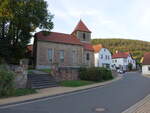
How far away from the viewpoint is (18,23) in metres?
26.0

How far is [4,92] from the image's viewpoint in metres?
13.3

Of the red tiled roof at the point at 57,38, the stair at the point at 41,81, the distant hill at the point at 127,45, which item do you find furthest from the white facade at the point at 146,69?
the distant hill at the point at 127,45

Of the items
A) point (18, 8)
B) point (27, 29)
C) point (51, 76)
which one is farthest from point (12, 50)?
point (51, 76)

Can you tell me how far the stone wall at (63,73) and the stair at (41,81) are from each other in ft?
2.98

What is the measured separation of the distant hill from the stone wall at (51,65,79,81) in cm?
9199

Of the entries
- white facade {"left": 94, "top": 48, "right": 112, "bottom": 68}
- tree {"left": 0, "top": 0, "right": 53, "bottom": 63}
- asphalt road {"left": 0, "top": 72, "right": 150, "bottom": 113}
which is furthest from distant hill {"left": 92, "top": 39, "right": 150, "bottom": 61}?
asphalt road {"left": 0, "top": 72, "right": 150, "bottom": 113}

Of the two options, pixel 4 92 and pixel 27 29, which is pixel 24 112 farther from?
pixel 27 29

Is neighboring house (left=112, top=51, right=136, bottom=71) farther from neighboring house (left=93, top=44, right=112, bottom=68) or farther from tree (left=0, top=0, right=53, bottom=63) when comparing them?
tree (left=0, top=0, right=53, bottom=63)

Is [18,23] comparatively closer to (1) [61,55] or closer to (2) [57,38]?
(2) [57,38]

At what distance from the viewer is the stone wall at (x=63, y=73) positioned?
22716mm

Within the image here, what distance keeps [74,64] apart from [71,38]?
6088mm

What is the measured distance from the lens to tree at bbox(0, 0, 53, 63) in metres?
24.4

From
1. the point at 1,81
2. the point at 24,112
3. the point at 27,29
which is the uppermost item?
the point at 27,29

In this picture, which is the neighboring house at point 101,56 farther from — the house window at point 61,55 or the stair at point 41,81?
the stair at point 41,81
